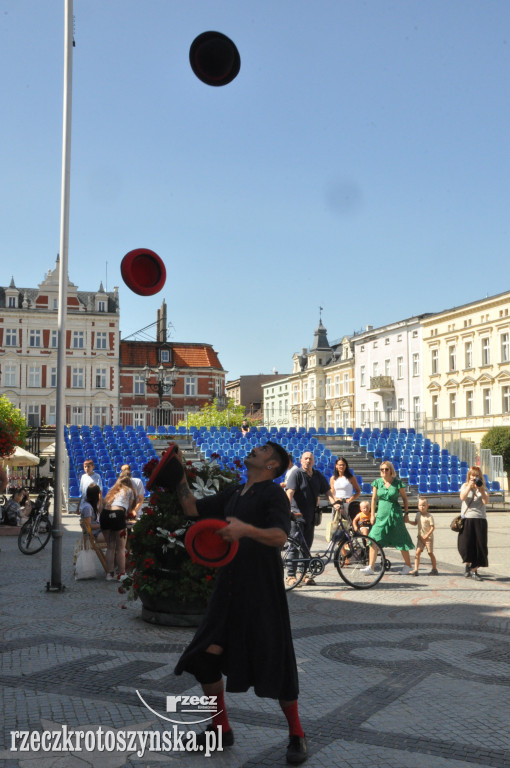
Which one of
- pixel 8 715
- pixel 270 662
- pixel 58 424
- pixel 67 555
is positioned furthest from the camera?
pixel 67 555

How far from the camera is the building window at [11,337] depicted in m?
74.2

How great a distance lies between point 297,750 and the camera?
14.4ft

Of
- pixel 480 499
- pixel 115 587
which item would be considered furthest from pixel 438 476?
pixel 115 587

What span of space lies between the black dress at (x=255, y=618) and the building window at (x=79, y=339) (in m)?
73.2

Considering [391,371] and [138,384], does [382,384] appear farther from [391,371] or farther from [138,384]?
[138,384]

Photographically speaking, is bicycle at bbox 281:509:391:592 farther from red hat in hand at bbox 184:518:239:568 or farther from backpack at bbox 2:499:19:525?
backpack at bbox 2:499:19:525

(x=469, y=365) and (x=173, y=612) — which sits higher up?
(x=469, y=365)

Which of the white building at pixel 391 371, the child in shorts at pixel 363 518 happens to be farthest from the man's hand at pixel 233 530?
the white building at pixel 391 371

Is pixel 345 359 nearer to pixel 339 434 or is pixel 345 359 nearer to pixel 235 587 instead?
pixel 339 434

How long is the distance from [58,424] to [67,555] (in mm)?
5458

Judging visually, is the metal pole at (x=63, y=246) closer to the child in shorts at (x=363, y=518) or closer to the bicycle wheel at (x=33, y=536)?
the bicycle wheel at (x=33, y=536)

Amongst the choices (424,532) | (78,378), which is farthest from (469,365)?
(424,532)

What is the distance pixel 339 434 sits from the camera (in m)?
38.6

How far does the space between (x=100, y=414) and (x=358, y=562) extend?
66.3 meters
